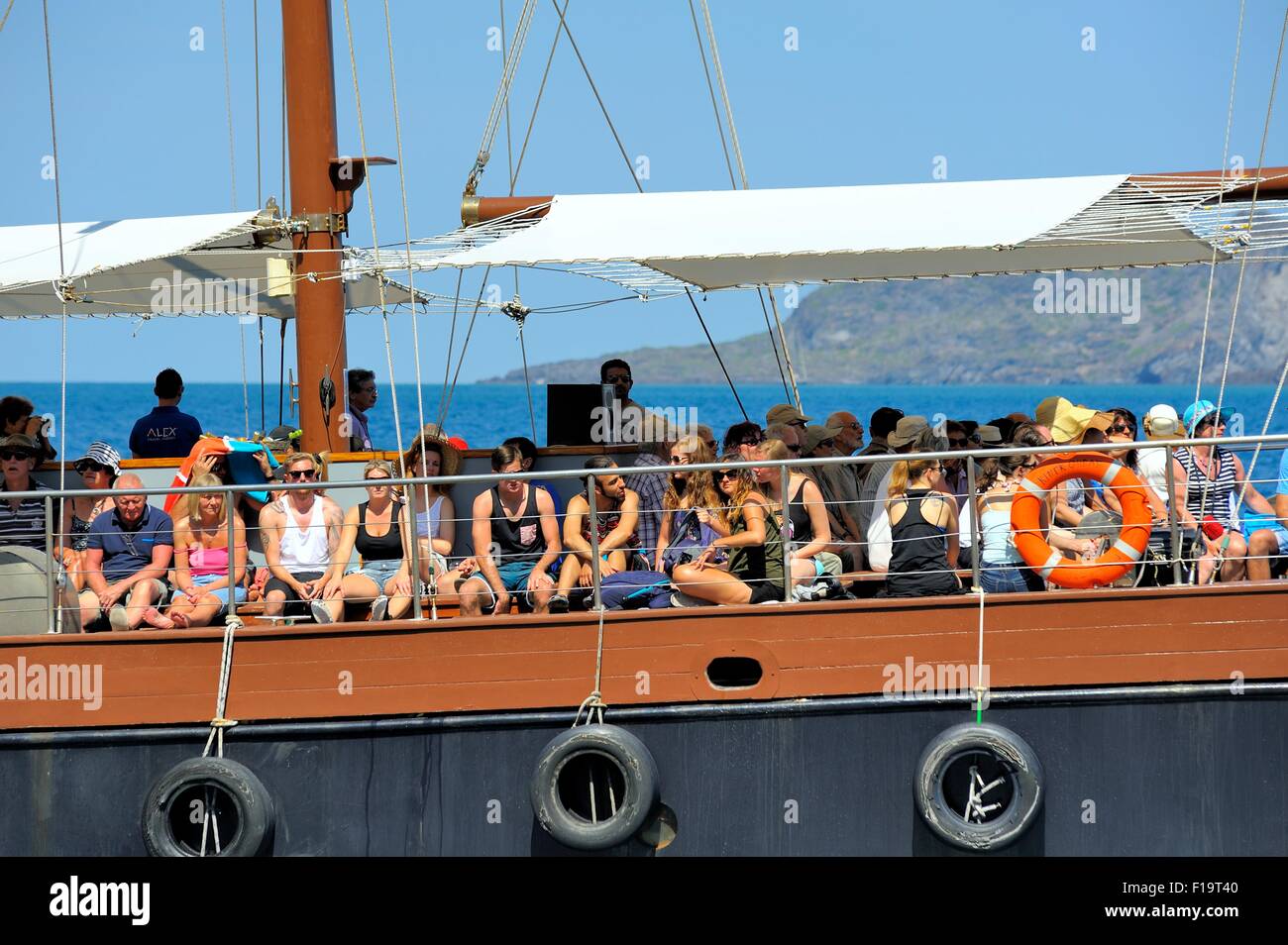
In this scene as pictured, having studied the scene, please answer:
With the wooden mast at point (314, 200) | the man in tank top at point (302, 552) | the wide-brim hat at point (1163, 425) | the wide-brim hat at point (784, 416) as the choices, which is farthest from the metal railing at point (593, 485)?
the wooden mast at point (314, 200)

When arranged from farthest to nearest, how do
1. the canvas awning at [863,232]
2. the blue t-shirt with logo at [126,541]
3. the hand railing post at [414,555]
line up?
the canvas awning at [863,232] → the blue t-shirt with logo at [126,541] → the hand railing post at [414,555]

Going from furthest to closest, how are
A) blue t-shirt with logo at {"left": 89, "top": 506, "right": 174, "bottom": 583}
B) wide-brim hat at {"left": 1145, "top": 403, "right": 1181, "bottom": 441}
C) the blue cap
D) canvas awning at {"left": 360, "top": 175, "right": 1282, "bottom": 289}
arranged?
canvas awning at {"left": 360, "top": 175, "right": 1282, "bottom": 289} → wide-brim hat at {"left": 1145, "top": 403, "right": 1181, "bottom": 441} → the blue cap → blue t-shirt with logo at {"left": 89, "top": 506, "right": 174, "bottom": 583}

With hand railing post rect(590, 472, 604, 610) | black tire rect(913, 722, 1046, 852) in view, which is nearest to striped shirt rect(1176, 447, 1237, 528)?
black tire rect(913, 722, 1046, 852)

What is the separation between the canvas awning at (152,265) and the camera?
37.1 feet

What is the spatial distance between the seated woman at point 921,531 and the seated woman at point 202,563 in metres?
3.49

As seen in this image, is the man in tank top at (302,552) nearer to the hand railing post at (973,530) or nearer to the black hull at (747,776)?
the black hull at (747,776)

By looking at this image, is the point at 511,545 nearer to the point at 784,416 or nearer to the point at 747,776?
the point at 747,776

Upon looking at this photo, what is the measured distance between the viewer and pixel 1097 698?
8.71 m

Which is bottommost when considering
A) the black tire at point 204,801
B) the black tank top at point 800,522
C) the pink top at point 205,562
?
the black tire at point 204,801

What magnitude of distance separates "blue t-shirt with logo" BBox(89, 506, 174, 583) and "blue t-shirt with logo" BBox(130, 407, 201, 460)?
283cm

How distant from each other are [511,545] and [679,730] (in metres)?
1.42

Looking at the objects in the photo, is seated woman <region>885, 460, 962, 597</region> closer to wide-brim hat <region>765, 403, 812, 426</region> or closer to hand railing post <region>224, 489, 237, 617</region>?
wide-brim hat <region>765, 403, 812, 426</region>

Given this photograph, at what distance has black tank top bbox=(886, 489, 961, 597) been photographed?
29.3ft

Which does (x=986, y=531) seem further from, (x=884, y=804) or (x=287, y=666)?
(x=287, y=666)
